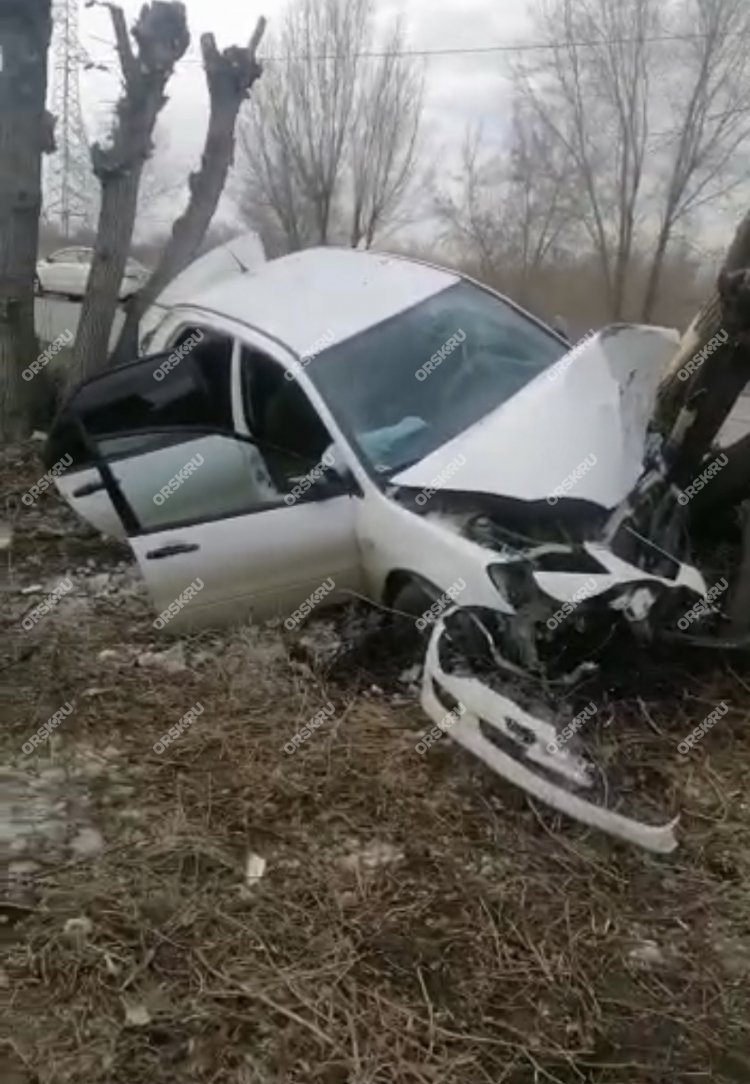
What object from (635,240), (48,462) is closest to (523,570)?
(48,462)

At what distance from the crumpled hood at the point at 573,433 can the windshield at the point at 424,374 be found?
0.18 m

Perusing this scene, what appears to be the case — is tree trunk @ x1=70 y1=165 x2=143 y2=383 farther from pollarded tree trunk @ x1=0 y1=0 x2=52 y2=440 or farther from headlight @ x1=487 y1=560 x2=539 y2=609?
headlight @ x1=487 y1=560 x2=539 y2=609

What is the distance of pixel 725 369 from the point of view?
496cm

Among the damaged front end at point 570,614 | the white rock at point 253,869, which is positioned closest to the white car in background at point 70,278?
the damaged front end at point 570,614

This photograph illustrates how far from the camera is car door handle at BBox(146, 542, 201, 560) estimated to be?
4.96 metres

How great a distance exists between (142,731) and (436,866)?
4.58ft

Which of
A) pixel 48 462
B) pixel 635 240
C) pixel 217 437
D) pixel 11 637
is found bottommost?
pixel 635 240

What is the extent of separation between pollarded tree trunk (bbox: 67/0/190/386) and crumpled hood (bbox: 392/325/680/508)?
4828mm

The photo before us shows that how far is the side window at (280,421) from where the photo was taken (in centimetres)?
513

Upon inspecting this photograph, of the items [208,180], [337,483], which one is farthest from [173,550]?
[208,180]

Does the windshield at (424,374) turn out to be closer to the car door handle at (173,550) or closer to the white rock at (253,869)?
the car door handle at (173,550)

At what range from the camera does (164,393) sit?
19.2 feet

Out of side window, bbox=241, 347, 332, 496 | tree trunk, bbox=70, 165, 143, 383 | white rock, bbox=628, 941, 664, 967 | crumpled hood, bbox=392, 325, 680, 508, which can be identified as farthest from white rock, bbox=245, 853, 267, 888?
tree trunk, bbox=70, 165, 143, 383

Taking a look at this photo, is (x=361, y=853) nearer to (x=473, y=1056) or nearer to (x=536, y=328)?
(x=473, y=1056)
